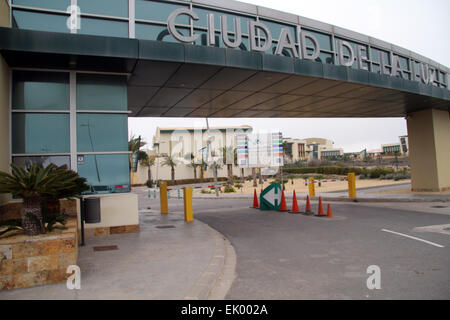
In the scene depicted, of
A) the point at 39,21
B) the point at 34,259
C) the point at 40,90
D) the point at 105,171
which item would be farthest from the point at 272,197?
the point at 34,259

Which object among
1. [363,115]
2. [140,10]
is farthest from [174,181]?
[140,10]

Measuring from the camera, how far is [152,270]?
579 centimetres

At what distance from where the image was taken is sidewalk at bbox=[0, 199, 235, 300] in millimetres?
4680

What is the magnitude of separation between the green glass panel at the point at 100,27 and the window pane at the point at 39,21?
0.50 m

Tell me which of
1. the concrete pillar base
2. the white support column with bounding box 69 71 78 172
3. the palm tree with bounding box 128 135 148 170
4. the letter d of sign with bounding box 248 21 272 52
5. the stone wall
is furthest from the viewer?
the palm tree with bounding box 128 135 148 170

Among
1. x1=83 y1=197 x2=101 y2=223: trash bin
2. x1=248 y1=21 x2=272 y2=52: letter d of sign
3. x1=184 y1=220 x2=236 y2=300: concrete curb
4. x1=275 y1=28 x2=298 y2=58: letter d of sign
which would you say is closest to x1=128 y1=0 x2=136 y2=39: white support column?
x1=248 y1=21 x2=272 y2=52: letter d of sign

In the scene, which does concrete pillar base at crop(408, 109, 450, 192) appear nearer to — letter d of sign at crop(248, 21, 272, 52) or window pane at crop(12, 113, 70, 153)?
letter d of sign at crop(248, 21, 272, 52)

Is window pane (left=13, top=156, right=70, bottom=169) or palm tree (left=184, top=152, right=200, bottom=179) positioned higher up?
palm tree (left=184, top=152, right=200, bottom=179)

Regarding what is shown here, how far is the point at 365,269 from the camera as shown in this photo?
5766 mm

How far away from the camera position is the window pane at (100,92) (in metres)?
9.77

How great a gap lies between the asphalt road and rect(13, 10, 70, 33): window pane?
25.6 ft

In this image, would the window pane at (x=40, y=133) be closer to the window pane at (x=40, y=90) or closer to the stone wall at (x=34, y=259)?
the window pane at (x=40, y=90)
